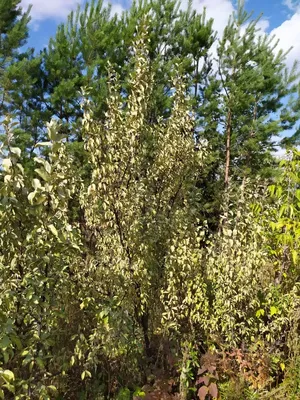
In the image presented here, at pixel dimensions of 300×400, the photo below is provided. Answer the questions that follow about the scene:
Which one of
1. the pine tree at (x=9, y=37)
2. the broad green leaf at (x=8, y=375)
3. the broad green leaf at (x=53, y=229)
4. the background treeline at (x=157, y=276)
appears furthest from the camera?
the pine tree at (x=9, y=37)

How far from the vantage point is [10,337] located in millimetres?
1987

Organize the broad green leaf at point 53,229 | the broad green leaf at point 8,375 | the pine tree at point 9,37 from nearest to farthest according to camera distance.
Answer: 1. the broad green leaf at point 8,375
2. the broad green leaf at point 53,229
3. the pine tree at point 9,37

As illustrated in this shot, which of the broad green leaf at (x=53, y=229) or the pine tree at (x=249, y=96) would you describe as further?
the pine tree at (x=249, y=96)

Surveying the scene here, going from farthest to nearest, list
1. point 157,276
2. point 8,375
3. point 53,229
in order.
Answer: point 157,276
point 53,229
point 8,375

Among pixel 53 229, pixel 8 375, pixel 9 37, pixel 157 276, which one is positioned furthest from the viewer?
pixel 9 37

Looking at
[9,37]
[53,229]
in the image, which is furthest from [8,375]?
[9,37]

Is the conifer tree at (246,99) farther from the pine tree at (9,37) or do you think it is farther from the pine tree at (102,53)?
the pine tree at (9,37)

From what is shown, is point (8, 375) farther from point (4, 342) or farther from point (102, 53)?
point (102, 53)

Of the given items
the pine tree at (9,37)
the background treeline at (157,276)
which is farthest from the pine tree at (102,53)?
the background treeline at (157,276)

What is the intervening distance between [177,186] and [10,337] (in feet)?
8.38

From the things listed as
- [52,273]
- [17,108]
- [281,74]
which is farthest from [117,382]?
[281,74]

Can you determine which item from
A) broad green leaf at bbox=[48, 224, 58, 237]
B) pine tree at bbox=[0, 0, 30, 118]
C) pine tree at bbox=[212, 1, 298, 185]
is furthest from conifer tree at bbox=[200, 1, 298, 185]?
broad green leaf at bbox=[48, 224, 58, 237]

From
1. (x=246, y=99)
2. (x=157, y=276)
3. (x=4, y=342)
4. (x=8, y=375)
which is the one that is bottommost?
(x=8, y=375)

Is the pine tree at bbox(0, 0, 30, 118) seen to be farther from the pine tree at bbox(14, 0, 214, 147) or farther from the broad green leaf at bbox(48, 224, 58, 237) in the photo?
the broad green leaf at bbox(48, 224, 58, 237)
